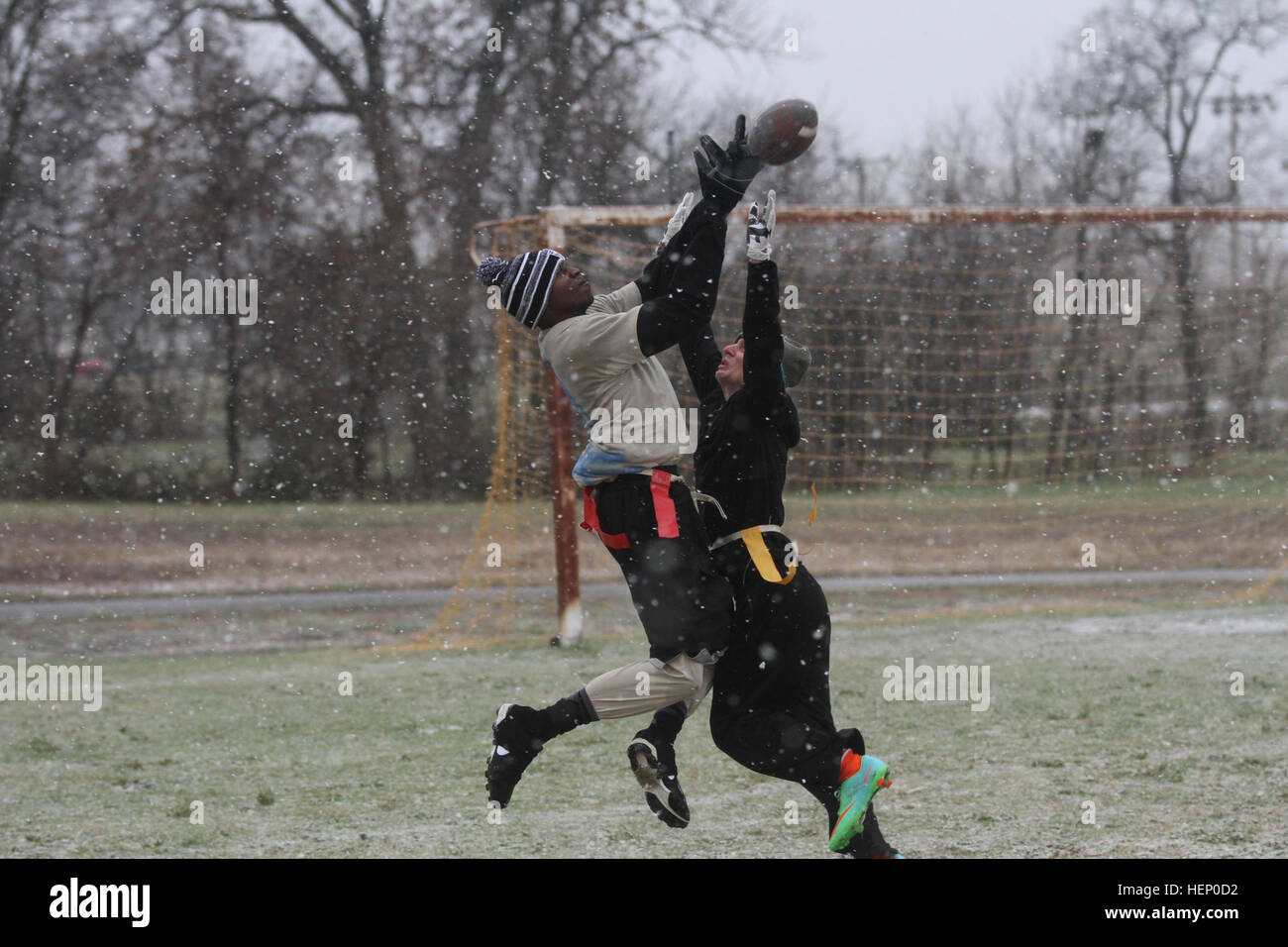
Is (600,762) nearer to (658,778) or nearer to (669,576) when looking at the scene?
(658,778)

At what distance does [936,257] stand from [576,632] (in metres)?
8.43

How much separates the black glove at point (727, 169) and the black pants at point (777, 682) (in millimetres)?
1208

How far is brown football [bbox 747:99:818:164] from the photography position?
425cm

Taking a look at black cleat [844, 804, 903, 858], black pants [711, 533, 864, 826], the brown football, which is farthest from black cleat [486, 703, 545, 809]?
the brown football

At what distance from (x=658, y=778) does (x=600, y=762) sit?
8.92ft

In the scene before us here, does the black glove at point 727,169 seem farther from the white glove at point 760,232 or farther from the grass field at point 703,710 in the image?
the grass field at point 703,710

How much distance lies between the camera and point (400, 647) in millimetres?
12023

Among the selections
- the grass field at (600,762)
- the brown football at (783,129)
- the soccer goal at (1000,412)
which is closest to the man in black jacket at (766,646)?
the brown football at (783,129)

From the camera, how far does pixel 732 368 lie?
4836 mm

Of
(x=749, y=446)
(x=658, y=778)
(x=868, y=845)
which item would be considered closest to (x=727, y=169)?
(x=749, y=446)

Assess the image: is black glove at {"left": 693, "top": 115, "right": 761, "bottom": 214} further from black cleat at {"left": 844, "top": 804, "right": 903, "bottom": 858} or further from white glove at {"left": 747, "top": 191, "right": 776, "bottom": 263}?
black cleat at {"left": 844, "top": 804, "right": 903, "bottom": 858}

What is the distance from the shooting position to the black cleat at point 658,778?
182 inches

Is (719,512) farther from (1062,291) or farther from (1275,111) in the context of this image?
(1275,111)

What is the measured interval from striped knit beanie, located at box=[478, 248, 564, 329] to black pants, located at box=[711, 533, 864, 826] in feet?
3.50
